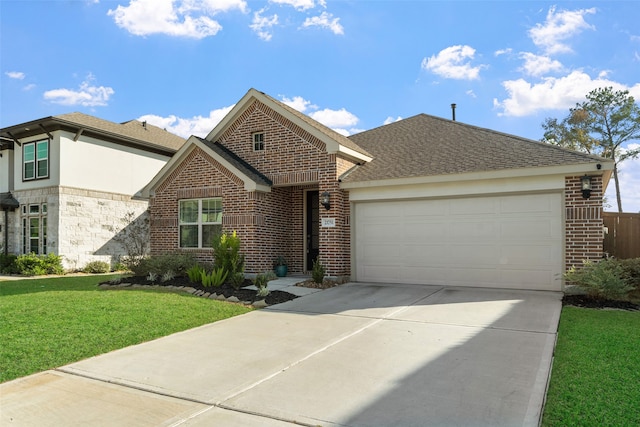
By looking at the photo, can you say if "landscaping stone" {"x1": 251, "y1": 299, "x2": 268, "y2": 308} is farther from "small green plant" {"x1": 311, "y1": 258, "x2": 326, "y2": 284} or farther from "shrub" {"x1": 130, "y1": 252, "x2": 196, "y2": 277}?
"shrub" {"x1": 130, "y1": 252, "x2": 196, "y2": 277}

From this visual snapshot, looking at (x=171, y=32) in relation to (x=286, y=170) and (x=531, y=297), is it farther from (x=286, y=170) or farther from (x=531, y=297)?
(x=531, y=297)

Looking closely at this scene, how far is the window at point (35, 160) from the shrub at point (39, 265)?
341cm

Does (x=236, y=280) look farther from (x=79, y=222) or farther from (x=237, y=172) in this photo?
(x=79, y=222)

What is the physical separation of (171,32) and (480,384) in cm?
1185

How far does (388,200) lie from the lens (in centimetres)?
1148

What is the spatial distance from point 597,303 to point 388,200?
5.28m

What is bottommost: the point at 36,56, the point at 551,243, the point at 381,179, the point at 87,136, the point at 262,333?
the point at 262,333

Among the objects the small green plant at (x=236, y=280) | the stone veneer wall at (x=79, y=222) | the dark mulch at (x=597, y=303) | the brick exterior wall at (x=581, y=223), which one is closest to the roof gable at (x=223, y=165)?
the small green plant at (x=236, y=280)

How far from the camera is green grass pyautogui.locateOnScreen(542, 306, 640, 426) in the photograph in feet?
11.3

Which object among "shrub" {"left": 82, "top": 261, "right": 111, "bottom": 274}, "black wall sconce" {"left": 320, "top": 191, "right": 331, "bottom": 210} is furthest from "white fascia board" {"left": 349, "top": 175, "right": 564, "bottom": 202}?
"shrub" {"left": 82, "top": 261, "right": 111, "bottom": 274}

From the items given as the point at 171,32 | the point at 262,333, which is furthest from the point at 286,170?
the point at 262,333

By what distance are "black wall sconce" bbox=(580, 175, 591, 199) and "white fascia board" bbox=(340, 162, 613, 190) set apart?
0.15 metres

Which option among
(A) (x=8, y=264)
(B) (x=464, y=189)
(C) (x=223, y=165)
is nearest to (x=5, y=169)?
(A) (x=8, y=264)

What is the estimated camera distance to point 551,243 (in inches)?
377
